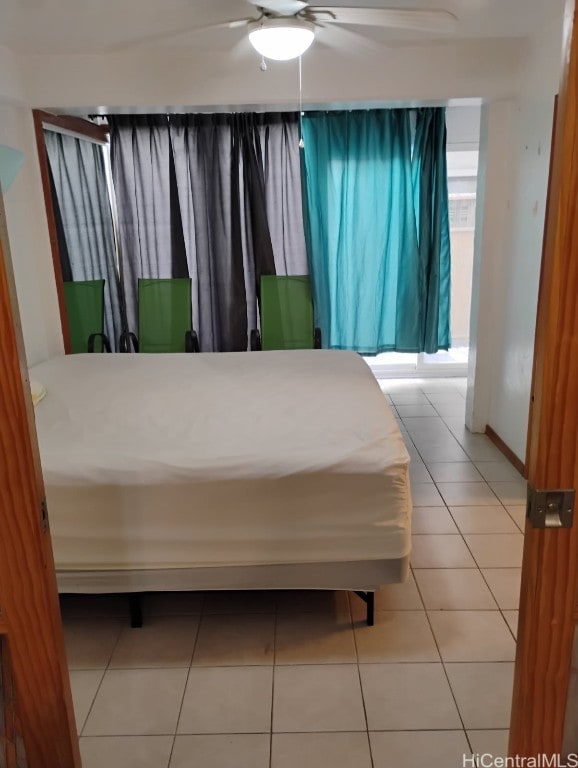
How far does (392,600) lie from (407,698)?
0.50m

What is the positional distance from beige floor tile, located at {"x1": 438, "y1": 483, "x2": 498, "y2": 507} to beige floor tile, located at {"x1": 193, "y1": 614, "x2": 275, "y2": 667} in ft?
4.33

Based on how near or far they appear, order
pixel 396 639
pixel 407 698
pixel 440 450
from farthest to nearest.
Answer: pixel 440 450 < pixel 396 639 < pixel 407 698

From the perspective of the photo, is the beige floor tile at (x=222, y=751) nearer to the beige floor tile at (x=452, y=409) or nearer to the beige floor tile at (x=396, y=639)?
the beige floor tile at (x=396, y=639)

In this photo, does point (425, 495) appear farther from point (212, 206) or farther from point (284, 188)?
point (212, 206)

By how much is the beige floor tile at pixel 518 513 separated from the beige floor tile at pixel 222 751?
1.69m

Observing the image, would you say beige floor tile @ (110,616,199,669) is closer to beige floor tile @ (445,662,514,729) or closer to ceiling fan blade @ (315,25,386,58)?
beige floor tile @ (445,662,514,729)

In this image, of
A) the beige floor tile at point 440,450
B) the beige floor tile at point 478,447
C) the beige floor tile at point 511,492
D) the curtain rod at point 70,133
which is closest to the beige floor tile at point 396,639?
the beige floor tile at point 511,492

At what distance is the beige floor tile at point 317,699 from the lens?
1.78 metres

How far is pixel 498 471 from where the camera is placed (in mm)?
3469

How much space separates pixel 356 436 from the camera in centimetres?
225

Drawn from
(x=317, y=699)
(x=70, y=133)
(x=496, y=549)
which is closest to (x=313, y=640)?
(x=317, y=699)

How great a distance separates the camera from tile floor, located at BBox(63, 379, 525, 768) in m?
1.71

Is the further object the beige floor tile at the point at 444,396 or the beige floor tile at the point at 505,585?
the beige floor tile at the point at 444,396

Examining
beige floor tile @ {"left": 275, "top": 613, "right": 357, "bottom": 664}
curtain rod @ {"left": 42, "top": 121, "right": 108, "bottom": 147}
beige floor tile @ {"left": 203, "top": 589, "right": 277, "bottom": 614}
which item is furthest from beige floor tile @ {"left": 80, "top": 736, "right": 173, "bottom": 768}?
curtain rod @ {"left": 42, "top": 121, "right": 108, "bottom": 147}
